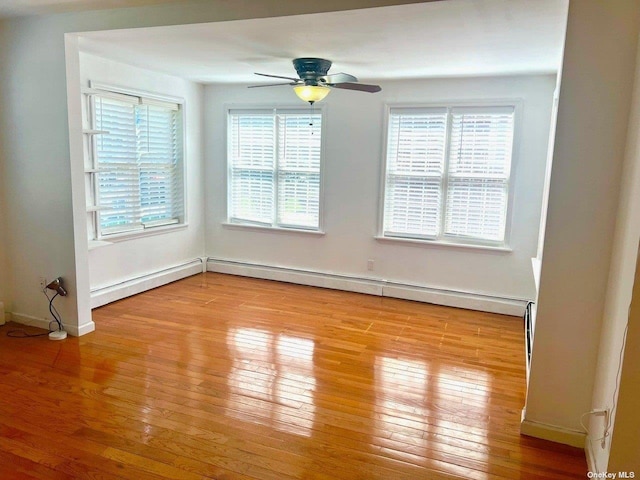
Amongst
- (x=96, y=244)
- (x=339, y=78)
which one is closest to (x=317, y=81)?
(x=339, y=78)

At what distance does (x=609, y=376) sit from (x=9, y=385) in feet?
11.3

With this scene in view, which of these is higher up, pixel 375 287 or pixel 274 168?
pixel 274 168

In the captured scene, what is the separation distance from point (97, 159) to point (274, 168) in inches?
78.2

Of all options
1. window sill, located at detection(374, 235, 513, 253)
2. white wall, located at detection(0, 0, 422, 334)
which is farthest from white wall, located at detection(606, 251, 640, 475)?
white wall, located at detection(0, 0, 422, 334)

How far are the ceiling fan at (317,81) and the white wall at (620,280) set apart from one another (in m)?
2.01

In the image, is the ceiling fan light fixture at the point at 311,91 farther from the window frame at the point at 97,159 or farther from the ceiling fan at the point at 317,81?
the window frame at the point at 97,159

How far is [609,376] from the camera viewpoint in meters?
2.11

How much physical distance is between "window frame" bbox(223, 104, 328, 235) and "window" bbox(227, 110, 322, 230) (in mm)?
13

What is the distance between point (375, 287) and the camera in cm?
526

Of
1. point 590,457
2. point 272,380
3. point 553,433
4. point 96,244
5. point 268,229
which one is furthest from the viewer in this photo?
point 268,229

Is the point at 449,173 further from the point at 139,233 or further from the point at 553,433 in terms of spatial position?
the point at 139,233

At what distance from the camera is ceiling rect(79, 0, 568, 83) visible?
271 centimetres

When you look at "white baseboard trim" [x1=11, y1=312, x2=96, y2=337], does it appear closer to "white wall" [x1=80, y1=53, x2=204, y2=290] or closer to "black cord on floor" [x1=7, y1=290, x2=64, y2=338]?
"black cord on floor" [x1=7, y1=290, x2=64, y2=338]

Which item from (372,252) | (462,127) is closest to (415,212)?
(372,252)
